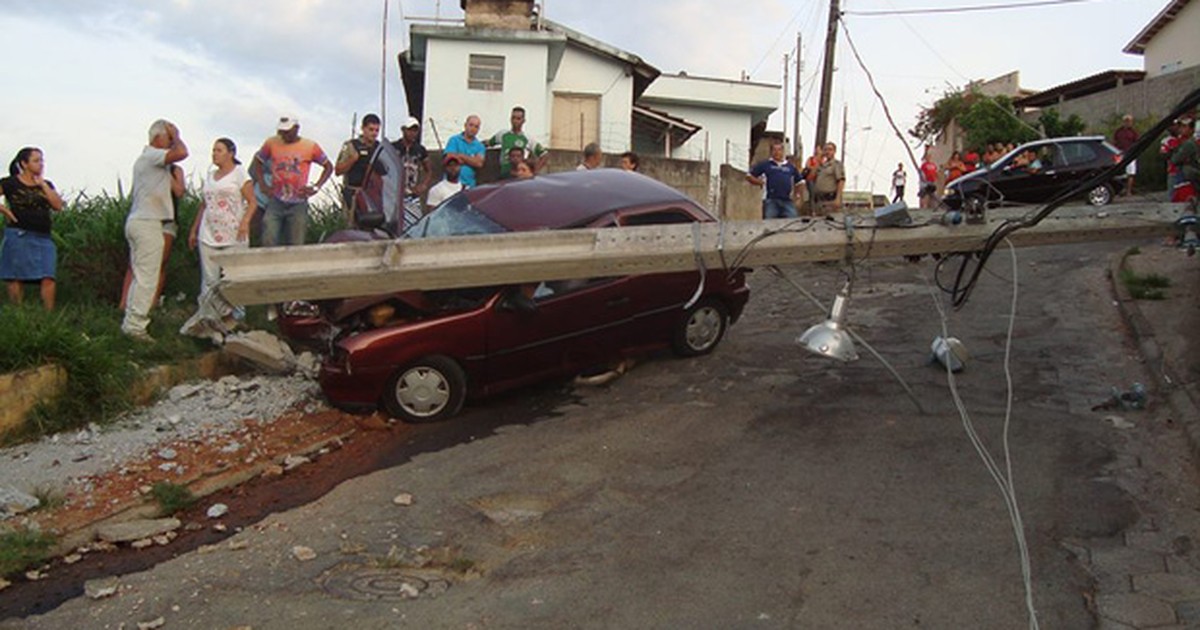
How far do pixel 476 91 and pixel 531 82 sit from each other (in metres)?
1.51

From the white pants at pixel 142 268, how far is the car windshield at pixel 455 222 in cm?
223

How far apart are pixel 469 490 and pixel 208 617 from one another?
2.05m

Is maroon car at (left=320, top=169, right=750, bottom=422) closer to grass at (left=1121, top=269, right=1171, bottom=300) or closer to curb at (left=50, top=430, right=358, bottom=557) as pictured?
curb at (left=50, top=430, right=358, bottom=557)

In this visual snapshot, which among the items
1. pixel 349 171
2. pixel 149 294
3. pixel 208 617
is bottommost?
pixel 208 617

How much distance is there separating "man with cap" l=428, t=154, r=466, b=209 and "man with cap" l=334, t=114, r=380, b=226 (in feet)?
3.19

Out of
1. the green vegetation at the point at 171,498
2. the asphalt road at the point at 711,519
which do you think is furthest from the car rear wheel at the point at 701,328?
the green vegetation at the point at 171,498

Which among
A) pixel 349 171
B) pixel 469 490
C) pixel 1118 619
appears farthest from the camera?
pixel 349 171

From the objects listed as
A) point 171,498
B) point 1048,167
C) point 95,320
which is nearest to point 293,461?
point 171,498

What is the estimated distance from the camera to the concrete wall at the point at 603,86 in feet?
97.5

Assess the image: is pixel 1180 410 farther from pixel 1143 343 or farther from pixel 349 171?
pixel 349 171

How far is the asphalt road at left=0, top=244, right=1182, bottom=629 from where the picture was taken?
4.87 metres

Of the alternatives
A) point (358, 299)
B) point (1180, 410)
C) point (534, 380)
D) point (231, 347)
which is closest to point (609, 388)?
point (534, 380)

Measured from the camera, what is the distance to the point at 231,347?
27.7 ft

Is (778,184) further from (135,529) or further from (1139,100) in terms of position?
(1139,100)
